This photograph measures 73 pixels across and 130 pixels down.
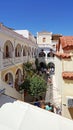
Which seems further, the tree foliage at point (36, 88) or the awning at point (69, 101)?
the tree foliage at point (36, 88)

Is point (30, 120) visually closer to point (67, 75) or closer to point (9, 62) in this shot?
point (67, 75)

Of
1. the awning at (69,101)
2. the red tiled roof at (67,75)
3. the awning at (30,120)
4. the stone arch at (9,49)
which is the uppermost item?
the stone arch at (9,49)

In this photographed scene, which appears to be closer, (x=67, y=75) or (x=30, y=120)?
(x=67, y=75)

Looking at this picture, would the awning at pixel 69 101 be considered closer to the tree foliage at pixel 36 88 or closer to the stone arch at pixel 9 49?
the tree foliage at pixel 36 88

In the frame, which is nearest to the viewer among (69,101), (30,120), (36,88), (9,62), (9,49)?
(69,101)

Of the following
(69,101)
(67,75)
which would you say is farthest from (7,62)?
(69,101)

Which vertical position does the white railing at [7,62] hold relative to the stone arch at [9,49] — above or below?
below

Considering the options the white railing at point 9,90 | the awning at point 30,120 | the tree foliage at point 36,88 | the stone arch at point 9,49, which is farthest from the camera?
the stone arch at point 9,49

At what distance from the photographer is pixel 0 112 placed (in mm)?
8555

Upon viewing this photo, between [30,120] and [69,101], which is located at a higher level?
[69,101]

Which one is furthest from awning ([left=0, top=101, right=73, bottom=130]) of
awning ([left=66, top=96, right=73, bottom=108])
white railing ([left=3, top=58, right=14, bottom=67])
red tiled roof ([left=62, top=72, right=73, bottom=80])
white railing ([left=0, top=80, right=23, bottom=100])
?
white railing ([left=3, top=58, right=14, bottom=67])

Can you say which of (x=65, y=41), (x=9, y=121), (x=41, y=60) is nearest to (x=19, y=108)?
(x=9, y=121)

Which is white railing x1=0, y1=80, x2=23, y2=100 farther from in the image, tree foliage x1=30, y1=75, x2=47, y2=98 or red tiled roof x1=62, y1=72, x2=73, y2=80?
red tiled roof x1=62, y1=72, x2=73, y2=80

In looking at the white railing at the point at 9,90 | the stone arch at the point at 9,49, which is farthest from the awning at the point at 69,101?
the stone arch at the point at 9,49
